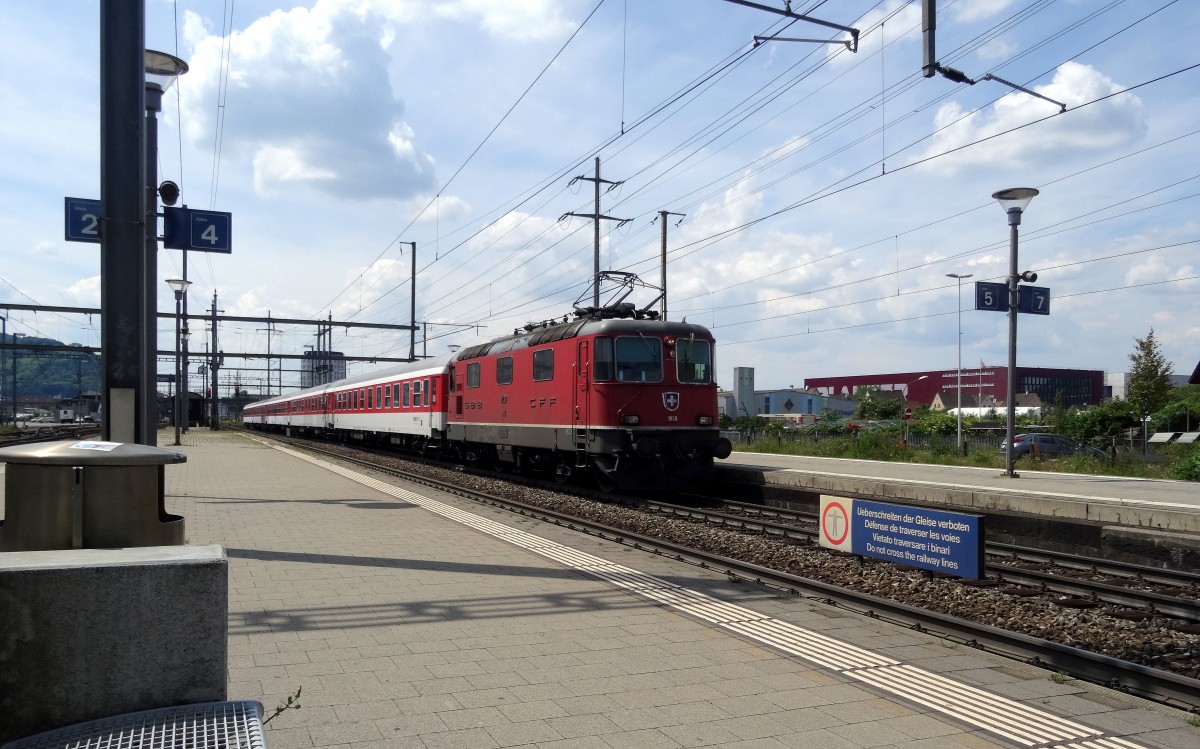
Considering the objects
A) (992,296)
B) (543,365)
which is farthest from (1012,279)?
(543,365)

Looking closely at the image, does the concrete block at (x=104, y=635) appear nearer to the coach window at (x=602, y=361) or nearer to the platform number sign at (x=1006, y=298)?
the coach window at (x=602, y=361)

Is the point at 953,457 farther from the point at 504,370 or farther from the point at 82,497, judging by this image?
the point at 82,497

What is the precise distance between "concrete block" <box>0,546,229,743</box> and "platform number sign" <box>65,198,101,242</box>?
23.2 feet

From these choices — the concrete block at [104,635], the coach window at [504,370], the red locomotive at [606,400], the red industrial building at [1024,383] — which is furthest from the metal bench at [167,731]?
the red industrial building at [1024,383]

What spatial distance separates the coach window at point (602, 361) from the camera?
15414 millimetres

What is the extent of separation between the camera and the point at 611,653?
574 cm

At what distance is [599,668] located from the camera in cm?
540

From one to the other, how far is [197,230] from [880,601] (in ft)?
28.3

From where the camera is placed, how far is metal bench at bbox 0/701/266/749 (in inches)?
131

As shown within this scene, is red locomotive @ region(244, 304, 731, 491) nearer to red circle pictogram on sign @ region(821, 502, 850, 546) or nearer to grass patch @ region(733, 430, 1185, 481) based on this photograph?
red circle pictogram on sign @ region(821, 502, 850, 546)

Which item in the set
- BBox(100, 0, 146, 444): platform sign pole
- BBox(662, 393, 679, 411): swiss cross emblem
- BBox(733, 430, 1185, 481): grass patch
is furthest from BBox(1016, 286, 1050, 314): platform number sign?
BBox(100, 0, 146, 444): platform sign pole

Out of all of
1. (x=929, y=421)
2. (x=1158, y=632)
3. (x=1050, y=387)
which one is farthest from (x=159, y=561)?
(x=1050, y=387)

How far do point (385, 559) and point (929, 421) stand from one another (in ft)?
112

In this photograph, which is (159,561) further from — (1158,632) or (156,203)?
(156,203)
